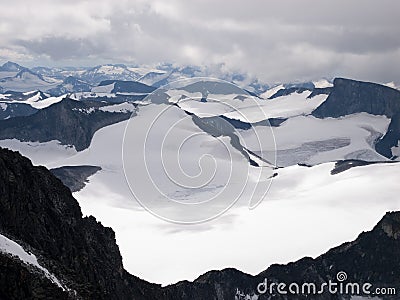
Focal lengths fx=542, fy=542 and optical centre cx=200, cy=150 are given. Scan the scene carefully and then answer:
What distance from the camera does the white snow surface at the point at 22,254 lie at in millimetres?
37531

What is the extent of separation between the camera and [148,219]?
158750mm

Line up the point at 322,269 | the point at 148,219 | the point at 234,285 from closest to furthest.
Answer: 1. the point at 234,285
2. the point at 322,269
3. the point at 148,219

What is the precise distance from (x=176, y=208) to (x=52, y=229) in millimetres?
110197

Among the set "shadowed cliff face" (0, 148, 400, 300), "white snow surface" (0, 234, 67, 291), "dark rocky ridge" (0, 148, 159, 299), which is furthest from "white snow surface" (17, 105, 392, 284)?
"white snow surface" (0, 234, 67, 291)

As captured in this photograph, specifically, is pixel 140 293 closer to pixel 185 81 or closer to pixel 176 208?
pixel 185 81

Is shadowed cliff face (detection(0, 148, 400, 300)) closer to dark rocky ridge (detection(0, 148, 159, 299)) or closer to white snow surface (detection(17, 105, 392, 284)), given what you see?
dark rocky ridge (detection(0, 148, 159, 299))

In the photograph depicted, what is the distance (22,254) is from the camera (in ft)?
130

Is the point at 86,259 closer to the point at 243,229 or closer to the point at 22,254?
the point at 22,254

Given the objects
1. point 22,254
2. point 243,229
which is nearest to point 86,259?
point 22,254

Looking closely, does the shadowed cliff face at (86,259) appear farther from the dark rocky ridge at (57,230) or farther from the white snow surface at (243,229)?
the white snow surface at (243,229)

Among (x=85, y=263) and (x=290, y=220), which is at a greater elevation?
(x=290, y=220)

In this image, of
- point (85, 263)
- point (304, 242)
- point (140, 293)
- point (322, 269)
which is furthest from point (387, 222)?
point (85, 263)

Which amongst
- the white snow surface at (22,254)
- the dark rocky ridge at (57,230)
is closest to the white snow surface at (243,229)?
the dark rocky ridge at (57,230)

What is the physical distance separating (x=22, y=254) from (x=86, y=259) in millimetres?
20328
